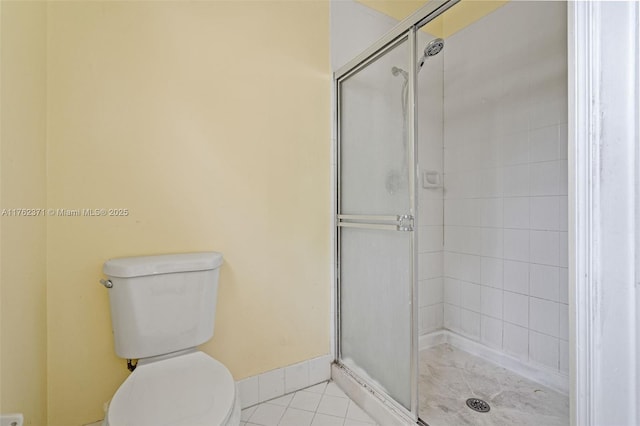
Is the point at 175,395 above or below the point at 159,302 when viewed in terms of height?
below

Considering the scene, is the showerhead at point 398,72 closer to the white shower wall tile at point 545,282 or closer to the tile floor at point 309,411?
the white shower wall tile at point 545,282

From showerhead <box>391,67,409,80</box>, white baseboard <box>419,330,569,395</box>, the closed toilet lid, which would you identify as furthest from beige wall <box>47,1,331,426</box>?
white baseboard <box>419,330,569,395</box>

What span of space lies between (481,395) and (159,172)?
191 cm

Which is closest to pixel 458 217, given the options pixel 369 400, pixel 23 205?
pixel 369 400

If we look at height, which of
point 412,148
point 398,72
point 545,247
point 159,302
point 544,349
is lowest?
point 544,349

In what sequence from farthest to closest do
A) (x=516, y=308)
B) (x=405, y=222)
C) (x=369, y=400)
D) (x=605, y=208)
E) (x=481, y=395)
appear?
(x=516, y=308), (x=481, y=395), (x=369, y=400), (x=405, y=222), (x=605, y=208)

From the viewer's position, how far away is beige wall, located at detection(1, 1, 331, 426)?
1005mm

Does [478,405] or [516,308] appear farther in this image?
[516,308]

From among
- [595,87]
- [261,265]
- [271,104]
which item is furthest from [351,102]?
[595,87]

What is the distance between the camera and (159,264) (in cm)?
114

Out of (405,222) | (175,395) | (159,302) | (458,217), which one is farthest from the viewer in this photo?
(458,217)

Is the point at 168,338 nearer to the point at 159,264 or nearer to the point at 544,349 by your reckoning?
the point at 159,264

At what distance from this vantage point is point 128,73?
124 centimetres

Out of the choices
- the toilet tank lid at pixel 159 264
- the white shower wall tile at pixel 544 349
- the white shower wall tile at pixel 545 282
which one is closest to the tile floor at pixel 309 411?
the toilet tank lid at pixel 159 264
